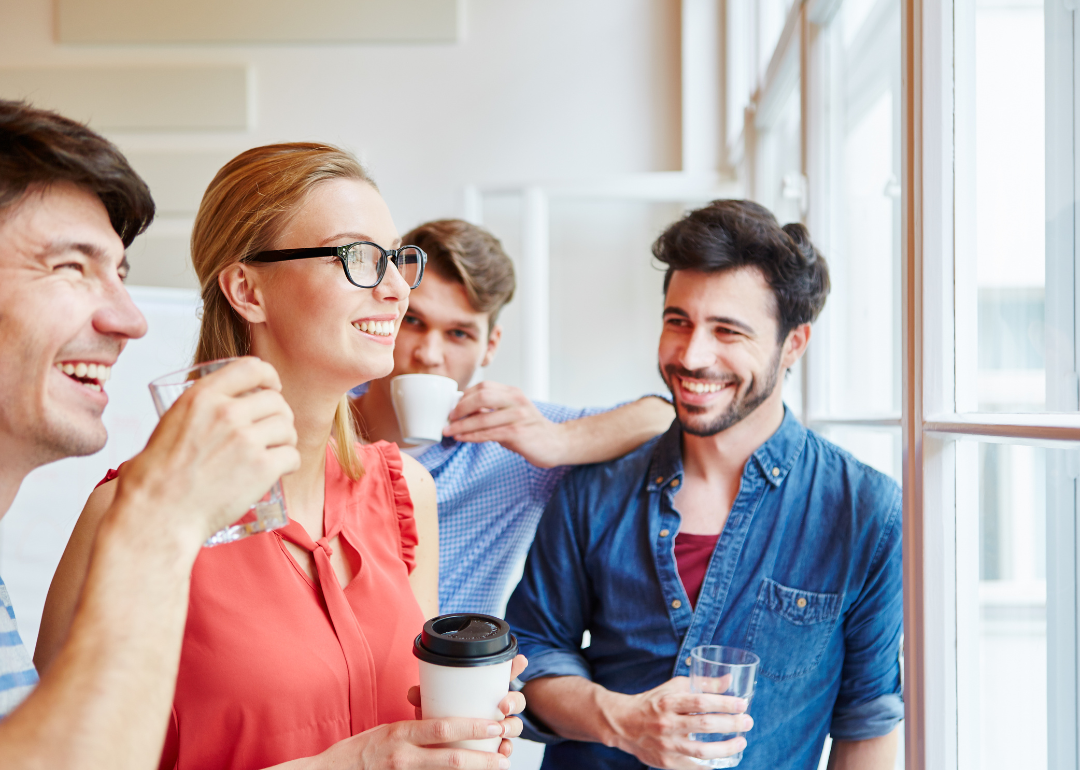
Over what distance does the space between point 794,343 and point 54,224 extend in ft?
4.12

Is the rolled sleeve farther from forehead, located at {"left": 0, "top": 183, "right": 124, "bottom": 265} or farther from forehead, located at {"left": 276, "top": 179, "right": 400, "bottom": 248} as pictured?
forehead, located at {"left": 0, "top": 183, "right": 124, "bottom": 265}

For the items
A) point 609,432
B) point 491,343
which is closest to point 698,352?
point 609,432

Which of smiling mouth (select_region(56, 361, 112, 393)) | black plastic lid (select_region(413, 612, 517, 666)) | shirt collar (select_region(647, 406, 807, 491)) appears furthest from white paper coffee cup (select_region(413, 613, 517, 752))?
shirt collar (select_region(647, 406, 807, 491))

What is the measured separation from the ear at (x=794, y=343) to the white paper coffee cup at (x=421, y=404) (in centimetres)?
66

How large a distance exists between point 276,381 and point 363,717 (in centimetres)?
56

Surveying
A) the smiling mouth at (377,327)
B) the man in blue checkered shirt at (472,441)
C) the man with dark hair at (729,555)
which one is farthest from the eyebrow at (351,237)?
the man with dark hair at (729,555)

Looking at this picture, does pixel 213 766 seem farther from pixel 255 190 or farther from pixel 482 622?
pixel 255 190

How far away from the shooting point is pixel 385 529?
1312mm

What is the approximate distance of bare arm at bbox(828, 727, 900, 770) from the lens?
133 centimetres

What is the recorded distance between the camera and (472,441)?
1.69 metres

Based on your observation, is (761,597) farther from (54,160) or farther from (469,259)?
(54,160)

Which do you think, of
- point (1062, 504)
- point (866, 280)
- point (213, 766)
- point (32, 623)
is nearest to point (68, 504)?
point (32, 623)

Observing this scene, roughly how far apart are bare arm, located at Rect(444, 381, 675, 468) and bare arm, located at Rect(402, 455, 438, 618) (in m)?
0.19

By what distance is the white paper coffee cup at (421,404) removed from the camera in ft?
5.08
